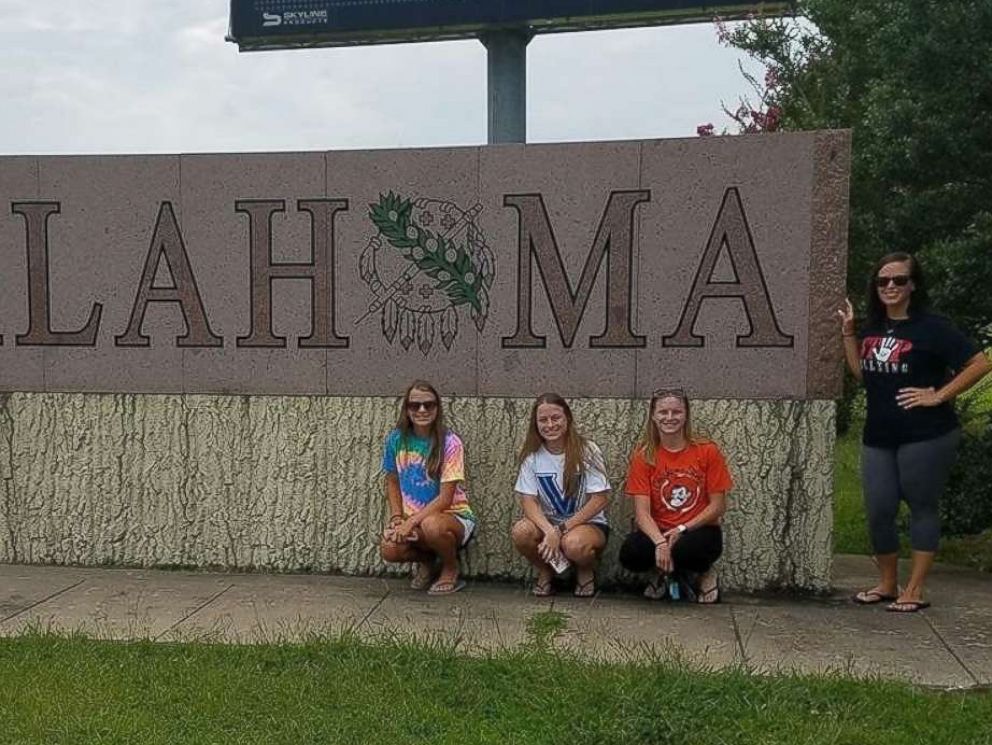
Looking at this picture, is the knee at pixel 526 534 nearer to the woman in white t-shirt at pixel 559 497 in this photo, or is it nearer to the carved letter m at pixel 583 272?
the woman in white t-shirt at pixel 559 497

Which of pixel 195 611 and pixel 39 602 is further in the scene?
pixel 39 602

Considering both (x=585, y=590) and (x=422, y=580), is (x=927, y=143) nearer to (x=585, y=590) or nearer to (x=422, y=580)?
(x=585, y=590)

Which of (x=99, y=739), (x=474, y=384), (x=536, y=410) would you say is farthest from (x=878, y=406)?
(x=99, y=739)

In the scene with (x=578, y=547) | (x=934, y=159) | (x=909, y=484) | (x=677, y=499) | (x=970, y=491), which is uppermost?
(x=934, y=159)

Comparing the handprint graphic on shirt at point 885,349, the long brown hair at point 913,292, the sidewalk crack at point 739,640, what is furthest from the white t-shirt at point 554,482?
the long brown hair at point 913,292

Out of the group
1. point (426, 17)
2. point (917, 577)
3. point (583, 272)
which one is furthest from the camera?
point (426, 17)

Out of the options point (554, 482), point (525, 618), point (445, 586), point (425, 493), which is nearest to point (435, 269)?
point (425, 493)

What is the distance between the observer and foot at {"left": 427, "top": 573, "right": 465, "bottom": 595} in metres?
5.20

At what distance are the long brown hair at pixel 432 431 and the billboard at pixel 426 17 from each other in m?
12.0

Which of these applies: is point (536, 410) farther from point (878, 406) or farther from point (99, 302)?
point (99, 302)

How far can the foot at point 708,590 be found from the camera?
5035 mm

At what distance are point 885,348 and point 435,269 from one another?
229cm

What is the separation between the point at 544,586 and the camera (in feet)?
17.0

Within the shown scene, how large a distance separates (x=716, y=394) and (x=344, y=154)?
92.7 inches
